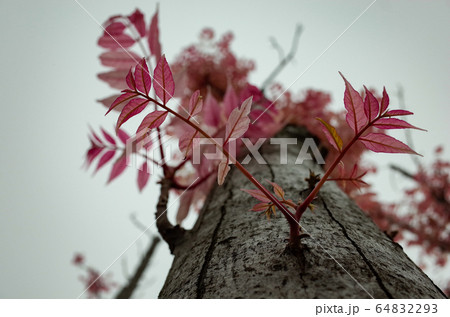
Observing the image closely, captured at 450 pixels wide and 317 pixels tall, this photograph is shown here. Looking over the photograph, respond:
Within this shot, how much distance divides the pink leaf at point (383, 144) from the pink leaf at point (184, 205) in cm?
50

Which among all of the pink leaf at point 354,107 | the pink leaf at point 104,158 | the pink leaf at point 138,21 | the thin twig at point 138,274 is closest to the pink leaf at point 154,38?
the pink leaf at point 138,21

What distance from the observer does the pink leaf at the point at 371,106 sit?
0.36 m

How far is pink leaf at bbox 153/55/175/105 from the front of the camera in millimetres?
368

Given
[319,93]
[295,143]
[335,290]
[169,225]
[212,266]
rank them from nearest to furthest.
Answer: [335,290]
[212,266]
[169,225]
[295,143]
[319,93]

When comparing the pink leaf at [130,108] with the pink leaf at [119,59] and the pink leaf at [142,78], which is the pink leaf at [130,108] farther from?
the pink leaf at [119,59]

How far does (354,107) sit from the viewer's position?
37 centimetres

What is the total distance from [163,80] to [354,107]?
0.77ft

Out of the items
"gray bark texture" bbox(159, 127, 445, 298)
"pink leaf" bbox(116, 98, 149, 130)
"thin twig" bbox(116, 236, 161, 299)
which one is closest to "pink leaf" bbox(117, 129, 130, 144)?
"gray bark texture" bbox(159, 127, 445, 298)

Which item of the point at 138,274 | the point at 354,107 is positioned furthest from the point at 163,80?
the point at 138,274

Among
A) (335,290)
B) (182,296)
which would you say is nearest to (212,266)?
(182,296)

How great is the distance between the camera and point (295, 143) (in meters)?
1.30

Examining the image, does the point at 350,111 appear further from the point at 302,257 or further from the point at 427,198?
the point at 427,198

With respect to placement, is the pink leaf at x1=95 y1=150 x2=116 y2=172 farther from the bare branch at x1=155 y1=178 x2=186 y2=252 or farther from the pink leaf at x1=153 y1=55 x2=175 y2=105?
the pink leaf at x1=153 y1=55 x2=175 y2=105
